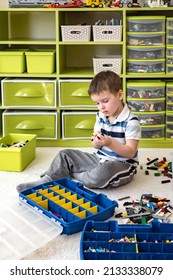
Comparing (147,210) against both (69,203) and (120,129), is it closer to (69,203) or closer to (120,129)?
(69,203)

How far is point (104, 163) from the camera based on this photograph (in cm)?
223

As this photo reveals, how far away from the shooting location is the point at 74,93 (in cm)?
295

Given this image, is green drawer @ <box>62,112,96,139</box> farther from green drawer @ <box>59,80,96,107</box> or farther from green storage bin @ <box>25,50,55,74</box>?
green storage bin @ <box>25,50,55,74</box>

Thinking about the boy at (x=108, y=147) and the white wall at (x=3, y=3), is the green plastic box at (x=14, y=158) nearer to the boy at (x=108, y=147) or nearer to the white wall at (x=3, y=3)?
the boy at (x=108, y=147)

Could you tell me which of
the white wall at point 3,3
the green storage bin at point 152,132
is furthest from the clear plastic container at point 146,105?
the white wall at point 3,3

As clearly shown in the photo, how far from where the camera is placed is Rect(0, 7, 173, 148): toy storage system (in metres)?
2.88

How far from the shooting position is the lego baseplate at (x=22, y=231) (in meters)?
1.65

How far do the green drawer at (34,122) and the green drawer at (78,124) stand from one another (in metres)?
0.07

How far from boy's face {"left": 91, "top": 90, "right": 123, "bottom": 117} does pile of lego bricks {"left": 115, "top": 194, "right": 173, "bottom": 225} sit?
1.36 ft

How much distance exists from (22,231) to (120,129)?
29.0 inches

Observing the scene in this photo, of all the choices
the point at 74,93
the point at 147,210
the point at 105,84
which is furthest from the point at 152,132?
the point at 147,210

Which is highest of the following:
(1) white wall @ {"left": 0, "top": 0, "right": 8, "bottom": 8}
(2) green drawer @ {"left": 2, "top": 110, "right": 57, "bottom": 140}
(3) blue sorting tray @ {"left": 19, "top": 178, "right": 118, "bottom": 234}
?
(1) white wall @ {"left": 0, "top": 0, "right": 8, "bottom": 8}

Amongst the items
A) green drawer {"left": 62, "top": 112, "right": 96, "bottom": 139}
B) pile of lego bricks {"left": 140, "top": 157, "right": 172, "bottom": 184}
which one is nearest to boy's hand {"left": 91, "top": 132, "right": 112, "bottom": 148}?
pile of lego bricks {"left": 140, "top": 157, "right": 172, "bottom": 184}
